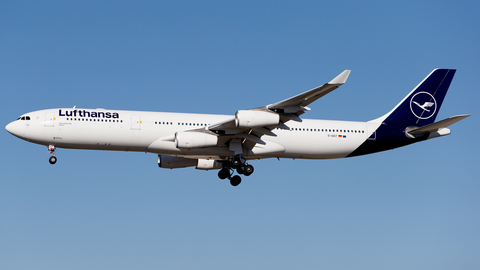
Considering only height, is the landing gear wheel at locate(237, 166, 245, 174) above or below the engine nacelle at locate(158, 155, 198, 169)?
below

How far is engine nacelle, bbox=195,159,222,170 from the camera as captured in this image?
142 feet

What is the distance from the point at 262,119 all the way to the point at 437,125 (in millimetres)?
13145

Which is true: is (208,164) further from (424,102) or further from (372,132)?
(424,102)

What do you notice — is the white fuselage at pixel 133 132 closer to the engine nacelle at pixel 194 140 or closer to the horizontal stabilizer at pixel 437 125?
the engine nacelle at pixel 194 140

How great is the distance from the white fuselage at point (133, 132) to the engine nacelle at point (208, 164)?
308 centimetres

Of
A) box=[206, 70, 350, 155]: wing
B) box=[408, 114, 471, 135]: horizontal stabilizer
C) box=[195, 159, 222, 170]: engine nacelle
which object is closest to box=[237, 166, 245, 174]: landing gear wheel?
box=[206, 70, 350, 155]: wing

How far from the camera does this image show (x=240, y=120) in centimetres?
3491

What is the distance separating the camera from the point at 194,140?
3697cm

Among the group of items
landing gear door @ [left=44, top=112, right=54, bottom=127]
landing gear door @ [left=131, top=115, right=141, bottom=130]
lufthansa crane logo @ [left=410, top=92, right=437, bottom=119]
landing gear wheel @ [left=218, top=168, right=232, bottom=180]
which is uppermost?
lufthansa crane logo @ [left=410, top=92, right=437, bottom=119]

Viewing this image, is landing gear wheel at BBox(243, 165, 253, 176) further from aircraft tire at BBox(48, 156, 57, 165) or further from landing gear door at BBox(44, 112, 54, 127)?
landing gear door at BBox(44, 112, 54, 127)

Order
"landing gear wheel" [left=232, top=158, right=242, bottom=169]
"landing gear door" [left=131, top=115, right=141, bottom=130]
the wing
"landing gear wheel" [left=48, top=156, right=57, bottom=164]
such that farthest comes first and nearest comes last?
"landing gear wheel" [left=232, top=158, right=242, bottom=169] → "landing gear wheel" [left=48, top=156, right=57, bottom=164] → "landing gear door" [left=131, top=115, right=141, bottom=130] → the wing

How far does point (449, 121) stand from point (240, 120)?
14091 mm

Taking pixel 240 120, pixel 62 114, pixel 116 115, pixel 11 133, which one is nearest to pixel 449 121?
pixel 240 120

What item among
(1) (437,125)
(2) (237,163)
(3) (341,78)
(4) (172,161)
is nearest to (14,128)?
(4) (172,161)
